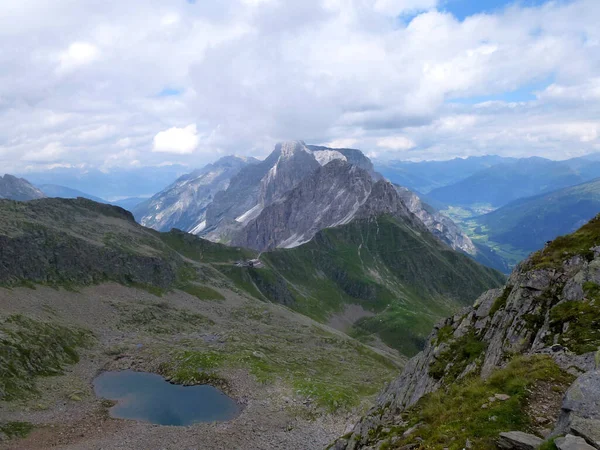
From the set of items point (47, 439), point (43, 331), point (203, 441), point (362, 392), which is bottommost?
point (362, 392)

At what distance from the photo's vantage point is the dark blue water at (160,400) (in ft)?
265

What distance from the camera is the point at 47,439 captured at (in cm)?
6462

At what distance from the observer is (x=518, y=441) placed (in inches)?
735

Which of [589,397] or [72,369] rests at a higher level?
[589,397]

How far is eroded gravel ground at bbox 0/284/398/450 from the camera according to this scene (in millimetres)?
68062

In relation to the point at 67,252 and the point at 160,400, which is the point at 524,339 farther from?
the point at 67,252

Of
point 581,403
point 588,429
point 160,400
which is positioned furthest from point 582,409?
point 160,400

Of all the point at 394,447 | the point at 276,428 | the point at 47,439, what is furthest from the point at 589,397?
the point at 47,439

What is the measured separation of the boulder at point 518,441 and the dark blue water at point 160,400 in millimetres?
68946

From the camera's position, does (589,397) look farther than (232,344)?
No

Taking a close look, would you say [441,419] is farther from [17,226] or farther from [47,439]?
[17,226]

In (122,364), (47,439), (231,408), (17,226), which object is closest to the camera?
(47,439)

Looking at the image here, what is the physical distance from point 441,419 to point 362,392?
260 ft

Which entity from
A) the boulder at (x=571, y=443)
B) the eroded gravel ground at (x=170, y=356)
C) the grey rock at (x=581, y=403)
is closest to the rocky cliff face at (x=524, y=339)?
the grey rock at (x=581, y=403)
